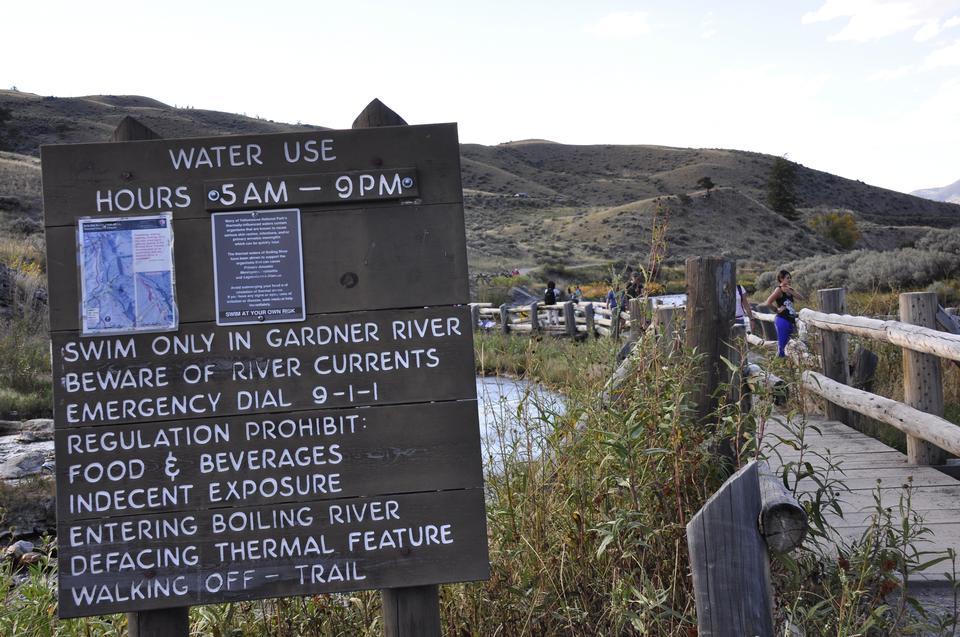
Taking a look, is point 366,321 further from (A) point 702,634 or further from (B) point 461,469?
(A) point 702,634

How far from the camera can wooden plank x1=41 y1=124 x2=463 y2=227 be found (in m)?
2.98

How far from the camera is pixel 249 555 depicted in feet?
9.44

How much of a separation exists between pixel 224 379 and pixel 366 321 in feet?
1.65

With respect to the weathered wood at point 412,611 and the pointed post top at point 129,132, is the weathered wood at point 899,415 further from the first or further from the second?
the pointed post top at point 129,132

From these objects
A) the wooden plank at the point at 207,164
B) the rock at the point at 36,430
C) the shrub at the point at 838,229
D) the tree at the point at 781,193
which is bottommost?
the rock at the point at 36,430

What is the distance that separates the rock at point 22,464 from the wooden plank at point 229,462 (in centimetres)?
541

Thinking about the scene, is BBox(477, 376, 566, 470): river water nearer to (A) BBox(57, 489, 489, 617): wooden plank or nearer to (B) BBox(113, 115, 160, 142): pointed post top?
(A) BBox(57, 489, 489, 617): wooden plank

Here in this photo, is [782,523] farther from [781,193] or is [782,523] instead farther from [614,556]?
[781,193]

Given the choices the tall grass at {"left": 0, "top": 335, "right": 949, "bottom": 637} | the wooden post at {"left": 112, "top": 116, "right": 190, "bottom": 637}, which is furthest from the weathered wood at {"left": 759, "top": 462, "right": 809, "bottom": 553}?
the wooden post at {"left": 112, "top": 116, "right": 190, "bottom": 637}

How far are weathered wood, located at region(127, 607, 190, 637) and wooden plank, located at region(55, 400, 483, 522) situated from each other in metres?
0.36

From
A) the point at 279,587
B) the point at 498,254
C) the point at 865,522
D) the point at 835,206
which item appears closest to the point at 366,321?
the point at 279,587

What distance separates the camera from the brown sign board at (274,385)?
289 centimetres

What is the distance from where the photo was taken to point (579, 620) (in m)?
3.21

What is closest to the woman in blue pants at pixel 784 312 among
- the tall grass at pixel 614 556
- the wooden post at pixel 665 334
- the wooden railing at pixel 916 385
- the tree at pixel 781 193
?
the wooden railing at pixel 916 385
